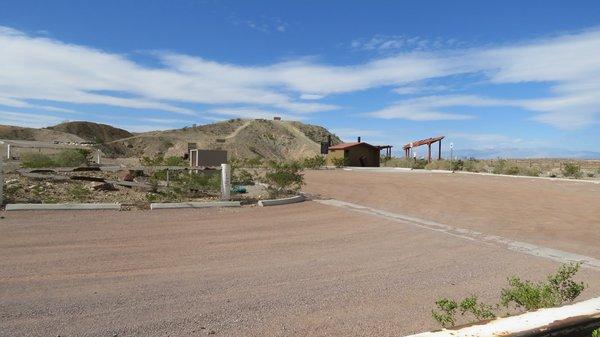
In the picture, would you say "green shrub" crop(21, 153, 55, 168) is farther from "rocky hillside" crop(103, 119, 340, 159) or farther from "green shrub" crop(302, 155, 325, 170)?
"rocky hillside" crop(103, 119, 340, 159)

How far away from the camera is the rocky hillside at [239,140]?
241 ft

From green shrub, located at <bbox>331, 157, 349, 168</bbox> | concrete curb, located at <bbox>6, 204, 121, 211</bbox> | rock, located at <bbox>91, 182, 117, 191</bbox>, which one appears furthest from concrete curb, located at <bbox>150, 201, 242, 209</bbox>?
green shrub, located at <bbox>331, 157, 349, 168</bbox>

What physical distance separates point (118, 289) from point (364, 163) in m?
47.8

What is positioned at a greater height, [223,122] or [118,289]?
[223,122]

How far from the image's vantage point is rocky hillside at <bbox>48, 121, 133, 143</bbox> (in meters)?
85.8

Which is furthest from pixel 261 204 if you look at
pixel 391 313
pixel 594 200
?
pixel 594 200

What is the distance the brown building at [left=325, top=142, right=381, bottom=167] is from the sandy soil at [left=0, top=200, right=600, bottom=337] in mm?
40513

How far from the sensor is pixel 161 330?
493cm

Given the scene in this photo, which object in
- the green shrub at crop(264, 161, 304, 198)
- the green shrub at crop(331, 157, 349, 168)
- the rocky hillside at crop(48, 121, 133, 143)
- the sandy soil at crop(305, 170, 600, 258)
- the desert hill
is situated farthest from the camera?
the rocky hillside at crop(48, 121, 133, 143)

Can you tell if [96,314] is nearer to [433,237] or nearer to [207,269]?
[207,269]

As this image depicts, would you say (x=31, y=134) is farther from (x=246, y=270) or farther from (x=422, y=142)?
(x=246, y=270)

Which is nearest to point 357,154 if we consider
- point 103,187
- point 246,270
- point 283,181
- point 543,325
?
point 283,181

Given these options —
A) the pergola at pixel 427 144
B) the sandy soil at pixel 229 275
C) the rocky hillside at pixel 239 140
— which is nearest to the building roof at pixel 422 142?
the pergola at pixel 427 144

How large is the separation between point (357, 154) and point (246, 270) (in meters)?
46.2
